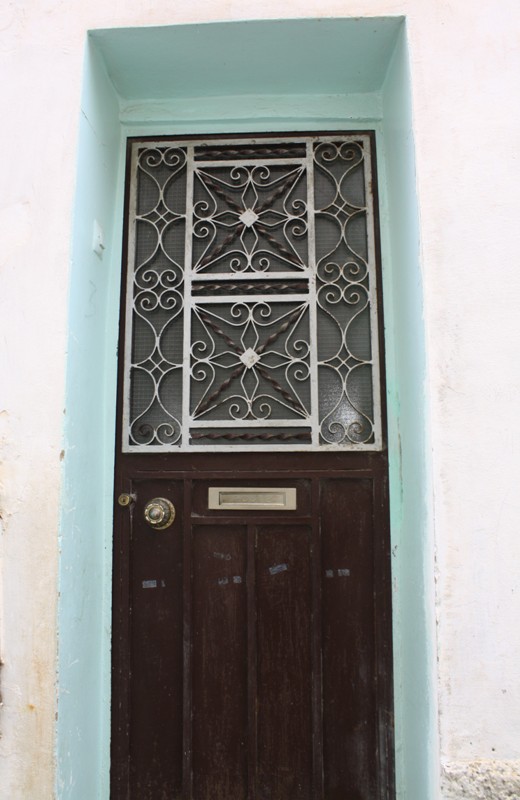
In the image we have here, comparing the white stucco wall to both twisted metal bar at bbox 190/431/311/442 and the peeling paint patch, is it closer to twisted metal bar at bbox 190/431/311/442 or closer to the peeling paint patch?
the peeling paint patch

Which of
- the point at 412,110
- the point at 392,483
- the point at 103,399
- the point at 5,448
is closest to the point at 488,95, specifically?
the point at 412,110

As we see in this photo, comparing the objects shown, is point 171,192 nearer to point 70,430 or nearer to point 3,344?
point 3,344

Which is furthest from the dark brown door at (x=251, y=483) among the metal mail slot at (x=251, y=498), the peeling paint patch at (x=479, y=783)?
the peeling paint patch at (x=479, y=783)

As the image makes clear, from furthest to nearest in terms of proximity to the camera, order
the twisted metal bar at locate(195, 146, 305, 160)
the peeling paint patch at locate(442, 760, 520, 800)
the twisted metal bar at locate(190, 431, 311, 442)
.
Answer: the twisted metal bar at locate(195, 146, 305, 160) < the twisted metal bar at locate(190, 431, 311, 442) < the peeling paint patch at locate(442, 760, 520, 800)

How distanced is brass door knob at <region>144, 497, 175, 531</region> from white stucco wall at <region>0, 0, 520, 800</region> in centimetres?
44

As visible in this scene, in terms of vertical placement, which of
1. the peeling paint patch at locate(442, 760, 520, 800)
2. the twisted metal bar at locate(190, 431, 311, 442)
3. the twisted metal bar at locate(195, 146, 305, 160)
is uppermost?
the twisted metal bar at locate(195, 146, 305, 160)

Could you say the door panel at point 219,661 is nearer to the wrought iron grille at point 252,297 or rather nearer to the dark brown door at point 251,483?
the dark brown door at point 251,483

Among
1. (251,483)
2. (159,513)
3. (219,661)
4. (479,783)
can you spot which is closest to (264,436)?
(251,483)

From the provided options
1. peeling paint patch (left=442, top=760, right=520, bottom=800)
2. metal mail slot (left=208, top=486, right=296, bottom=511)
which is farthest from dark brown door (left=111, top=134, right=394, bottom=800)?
peeling paint patch (left=442, top=760, right=520, bottom=800)

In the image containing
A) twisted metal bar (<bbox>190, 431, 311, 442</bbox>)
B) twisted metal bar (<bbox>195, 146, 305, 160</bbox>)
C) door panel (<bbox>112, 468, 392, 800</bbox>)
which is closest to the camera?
door panel (<bbox>112, 468, 392, 800</bbox>)

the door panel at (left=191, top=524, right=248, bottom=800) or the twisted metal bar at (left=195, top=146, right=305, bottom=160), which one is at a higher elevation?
the twisted metal bar at (left=195, top=146, right=305, bottom=160)

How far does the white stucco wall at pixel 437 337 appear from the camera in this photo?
6.07ft

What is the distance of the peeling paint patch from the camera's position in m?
1.79

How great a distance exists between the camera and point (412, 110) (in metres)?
2.08
